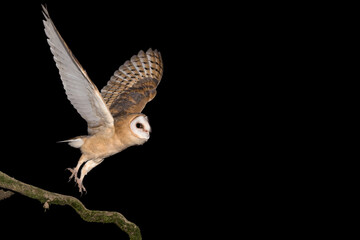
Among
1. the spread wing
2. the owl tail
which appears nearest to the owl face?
the spread wing

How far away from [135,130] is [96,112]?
0.32 metres

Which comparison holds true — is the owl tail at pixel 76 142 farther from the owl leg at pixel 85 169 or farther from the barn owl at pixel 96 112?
the owl leg at pixel 85 169

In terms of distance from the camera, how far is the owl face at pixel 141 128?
269cm

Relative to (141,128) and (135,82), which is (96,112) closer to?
(141,128)

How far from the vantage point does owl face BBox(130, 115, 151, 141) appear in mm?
2693

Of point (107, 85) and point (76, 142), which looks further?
point (107, 85)

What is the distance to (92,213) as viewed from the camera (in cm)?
265

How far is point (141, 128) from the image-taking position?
271 centimetres

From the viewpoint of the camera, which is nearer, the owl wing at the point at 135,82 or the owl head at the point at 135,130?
the owl head at the point at 135,130

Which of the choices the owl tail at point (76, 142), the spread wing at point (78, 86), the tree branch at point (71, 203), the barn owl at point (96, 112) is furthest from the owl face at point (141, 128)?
the tree branch at point (71, 203)

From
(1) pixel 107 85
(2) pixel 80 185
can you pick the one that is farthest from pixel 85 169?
(1) pixel 107 85

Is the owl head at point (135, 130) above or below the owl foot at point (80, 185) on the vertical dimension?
above

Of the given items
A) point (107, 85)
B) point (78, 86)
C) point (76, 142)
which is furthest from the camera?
point (107, 85)

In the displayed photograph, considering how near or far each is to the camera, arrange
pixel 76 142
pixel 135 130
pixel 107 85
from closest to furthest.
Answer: pixel 135 130 < pixel 76 142 < pixel 107 85
